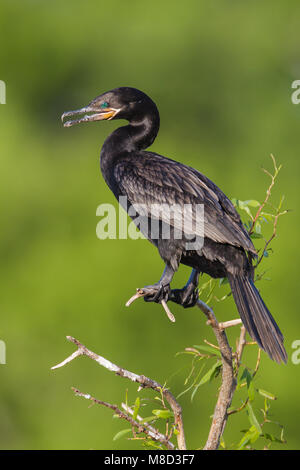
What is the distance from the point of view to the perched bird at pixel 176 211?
13.0 feet

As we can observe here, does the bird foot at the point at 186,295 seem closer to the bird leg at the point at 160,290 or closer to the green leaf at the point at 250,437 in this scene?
the bird leg at the point at 160,290

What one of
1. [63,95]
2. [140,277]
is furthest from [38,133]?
[140,277]

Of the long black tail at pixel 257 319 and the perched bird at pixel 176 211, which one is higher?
the perched bird at pixel 176 211

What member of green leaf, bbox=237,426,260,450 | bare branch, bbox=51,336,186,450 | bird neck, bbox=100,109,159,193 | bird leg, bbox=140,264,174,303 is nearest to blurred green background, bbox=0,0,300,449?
bird neck, bbox=100,109,159,193

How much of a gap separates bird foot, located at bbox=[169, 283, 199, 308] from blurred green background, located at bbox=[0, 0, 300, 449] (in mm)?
5588

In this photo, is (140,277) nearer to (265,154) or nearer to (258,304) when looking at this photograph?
(265,154)

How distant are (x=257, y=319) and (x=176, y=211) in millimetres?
654

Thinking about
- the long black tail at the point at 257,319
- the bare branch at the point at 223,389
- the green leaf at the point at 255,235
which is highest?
the green leaf at the point at 255,235

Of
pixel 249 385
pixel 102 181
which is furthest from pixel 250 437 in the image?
pixel 102 181

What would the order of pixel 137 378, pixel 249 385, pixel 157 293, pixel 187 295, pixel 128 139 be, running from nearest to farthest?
pixel 137 378
pixel 249 385
pixel 157 293
pixel 187 295
pixel 128 139

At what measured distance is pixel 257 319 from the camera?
152 inches

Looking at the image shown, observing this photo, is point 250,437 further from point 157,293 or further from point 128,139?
point 128,139

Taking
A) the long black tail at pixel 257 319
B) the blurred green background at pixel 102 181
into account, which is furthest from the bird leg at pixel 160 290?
the blurred green background at pixel 102 181

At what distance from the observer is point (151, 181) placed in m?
4.31
